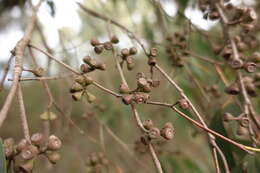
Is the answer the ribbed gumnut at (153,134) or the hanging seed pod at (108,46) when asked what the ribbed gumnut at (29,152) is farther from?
the hanging seed pod at (108,46)

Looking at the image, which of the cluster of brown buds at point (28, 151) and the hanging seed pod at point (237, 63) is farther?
the hanging seed pod at point (237, 63)

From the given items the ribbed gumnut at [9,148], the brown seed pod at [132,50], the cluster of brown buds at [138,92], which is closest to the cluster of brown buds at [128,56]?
the brown seed pod at [132,50]

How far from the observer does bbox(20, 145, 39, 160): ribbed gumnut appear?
0.65 metres

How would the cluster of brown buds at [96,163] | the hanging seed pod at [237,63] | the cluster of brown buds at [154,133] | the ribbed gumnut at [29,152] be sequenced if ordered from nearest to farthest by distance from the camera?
the ribbed gumnut at [29,152], the cluster of brown buds at [154,133], the hanging seed pod at [237,63], the cluster of brown buds at [96,163]

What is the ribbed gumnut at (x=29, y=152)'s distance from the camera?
65 centimetres

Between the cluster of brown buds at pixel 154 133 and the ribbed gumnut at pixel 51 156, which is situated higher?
the cluster of brown buds at pixel 154 133

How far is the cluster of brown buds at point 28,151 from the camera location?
0.66 meters

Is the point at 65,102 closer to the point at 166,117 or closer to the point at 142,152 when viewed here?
the point at 166,117

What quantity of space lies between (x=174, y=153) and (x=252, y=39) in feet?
2.30

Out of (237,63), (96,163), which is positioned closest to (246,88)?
(237,63)

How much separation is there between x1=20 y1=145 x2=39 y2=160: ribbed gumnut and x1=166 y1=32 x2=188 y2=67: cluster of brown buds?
0.78 metres

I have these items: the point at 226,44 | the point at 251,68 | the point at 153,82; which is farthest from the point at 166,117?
the point at 153,82

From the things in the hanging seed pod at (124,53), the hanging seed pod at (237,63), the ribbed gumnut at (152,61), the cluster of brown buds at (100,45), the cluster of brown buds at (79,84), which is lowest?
the cluster of brown buds at (79,84)

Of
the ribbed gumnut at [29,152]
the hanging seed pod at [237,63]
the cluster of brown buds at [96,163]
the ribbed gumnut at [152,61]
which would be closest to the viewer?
the ribbed gumnut at [29,152]
